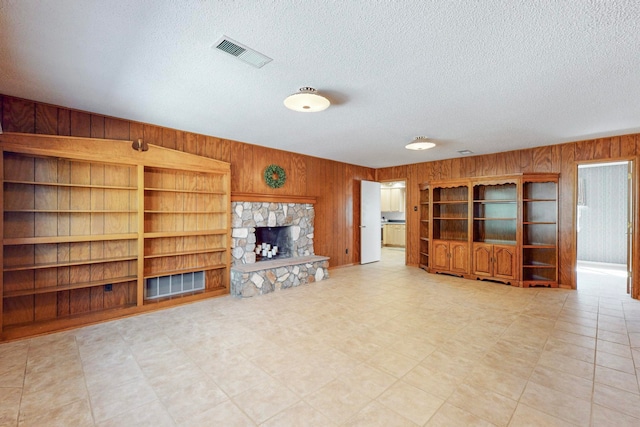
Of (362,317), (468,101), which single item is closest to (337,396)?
(362,317)

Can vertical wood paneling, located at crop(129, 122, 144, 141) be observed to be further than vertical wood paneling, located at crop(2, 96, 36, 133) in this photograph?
Yes

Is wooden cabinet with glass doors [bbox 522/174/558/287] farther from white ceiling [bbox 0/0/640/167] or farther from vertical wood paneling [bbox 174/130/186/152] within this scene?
vertical wood paneling [bbox 174/130/186/152]

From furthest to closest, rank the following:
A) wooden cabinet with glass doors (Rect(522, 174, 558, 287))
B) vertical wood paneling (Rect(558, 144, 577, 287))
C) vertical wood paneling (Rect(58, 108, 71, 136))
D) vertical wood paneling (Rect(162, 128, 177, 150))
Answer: wooden cabinet with glass doors (Rect(522, 174, 558, 287)), vertical wood paneling (Rect(558, 144, 577, 287)), vertical wood paneling (Rect(162, 128, 177, 150)), vertical wood paneling (Rect(58, 108, 71, 136))

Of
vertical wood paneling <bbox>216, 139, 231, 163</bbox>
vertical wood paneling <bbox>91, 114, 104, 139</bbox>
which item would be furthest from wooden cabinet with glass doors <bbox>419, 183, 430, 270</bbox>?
vertical wood paneling <bbox>91, 114, 104, 139</bbox>

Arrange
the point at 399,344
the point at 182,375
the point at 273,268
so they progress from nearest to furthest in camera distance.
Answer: the point at 182,375
the point at 399,344
the point at 273,268

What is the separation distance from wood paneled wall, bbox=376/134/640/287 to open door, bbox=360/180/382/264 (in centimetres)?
135

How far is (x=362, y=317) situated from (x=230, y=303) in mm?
1864

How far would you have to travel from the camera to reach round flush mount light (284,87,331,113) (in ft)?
8.79

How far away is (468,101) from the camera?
302 centimetres

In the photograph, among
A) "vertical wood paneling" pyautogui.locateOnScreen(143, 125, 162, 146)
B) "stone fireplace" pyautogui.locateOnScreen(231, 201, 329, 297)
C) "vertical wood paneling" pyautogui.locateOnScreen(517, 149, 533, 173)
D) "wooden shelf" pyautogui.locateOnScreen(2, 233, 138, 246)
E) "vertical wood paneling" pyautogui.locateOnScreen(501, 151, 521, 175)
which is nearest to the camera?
"wooden shelf" pyautogui.locateOnScreen(2, 233, 138, 246)

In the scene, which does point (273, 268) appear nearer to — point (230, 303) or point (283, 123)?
point (230, 303)

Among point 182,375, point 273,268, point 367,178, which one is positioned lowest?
point 182,375

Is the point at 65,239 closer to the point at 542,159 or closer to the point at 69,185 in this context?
the point at 69,185

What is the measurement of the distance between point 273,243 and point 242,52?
4.03m
